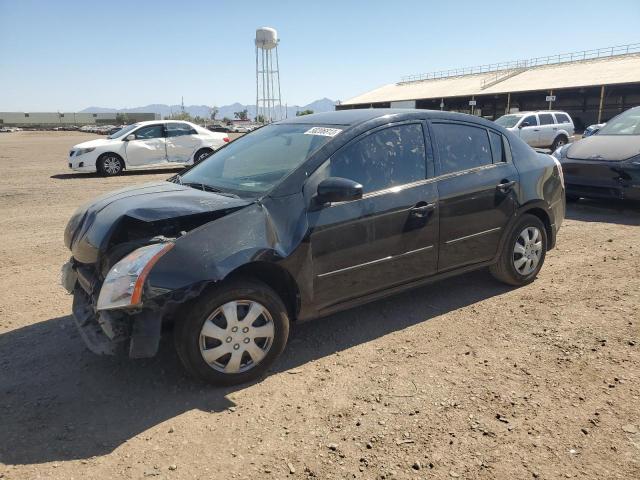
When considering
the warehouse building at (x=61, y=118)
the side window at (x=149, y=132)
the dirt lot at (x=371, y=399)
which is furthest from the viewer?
the warehouse building at (x=61, y=118)

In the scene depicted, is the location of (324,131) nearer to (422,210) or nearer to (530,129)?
(422,210)

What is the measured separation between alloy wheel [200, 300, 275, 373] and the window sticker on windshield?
1419mm

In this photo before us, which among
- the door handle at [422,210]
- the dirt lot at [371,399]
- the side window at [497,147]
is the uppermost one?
the side window at [497,147]

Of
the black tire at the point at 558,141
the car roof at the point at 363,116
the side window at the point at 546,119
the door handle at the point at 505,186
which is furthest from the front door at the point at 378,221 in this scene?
the black tire at the point at 558,141

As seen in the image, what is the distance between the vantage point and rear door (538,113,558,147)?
20.3 metres

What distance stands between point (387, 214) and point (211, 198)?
→ 1280 mm

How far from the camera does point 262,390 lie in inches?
128

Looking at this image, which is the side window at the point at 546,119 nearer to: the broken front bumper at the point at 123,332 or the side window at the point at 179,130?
the side window at the point at 179,130

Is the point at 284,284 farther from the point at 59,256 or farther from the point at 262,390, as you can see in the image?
the point at 59,256

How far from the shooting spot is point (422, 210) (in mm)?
3955

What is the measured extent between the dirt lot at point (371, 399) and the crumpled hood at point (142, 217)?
0.89 meters

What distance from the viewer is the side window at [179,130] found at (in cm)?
1491

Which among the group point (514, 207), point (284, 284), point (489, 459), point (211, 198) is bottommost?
point (489, 459)


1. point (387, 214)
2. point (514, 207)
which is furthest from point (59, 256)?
point (514, 207)
